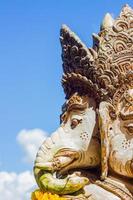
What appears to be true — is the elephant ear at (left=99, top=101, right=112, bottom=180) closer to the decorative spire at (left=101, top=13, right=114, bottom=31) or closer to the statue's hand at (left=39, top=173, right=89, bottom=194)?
the statue's hand at (left=39, top=173, right=89, bottom=194)

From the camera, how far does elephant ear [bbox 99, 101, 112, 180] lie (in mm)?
5757

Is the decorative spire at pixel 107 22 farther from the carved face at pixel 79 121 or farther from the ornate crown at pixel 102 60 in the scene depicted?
the carved face at pixel 79 121

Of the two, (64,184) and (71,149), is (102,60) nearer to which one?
(71,149)

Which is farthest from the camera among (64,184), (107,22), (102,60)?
(107,22)

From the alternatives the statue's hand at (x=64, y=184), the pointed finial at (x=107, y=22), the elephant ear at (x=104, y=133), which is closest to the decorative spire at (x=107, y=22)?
the pointed finial at (x=107, y=22)

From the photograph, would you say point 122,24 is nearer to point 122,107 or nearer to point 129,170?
point 122,107

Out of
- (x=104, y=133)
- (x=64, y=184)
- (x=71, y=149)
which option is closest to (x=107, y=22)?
(x=104, y=133)

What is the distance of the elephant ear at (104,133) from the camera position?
5757 mm

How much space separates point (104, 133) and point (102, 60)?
0.63 metres

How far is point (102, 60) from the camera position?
5.98m

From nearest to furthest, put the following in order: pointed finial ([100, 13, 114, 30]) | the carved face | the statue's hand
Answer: the statue's hand → the carved face → pointed finial ([100, 13, 114, 30])

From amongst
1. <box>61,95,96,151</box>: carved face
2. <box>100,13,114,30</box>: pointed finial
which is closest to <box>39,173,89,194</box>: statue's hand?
<box>61,95,96,151</box>: carved face

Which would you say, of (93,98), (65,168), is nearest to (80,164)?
(65,168)

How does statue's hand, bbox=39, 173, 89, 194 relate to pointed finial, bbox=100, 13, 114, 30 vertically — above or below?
below
